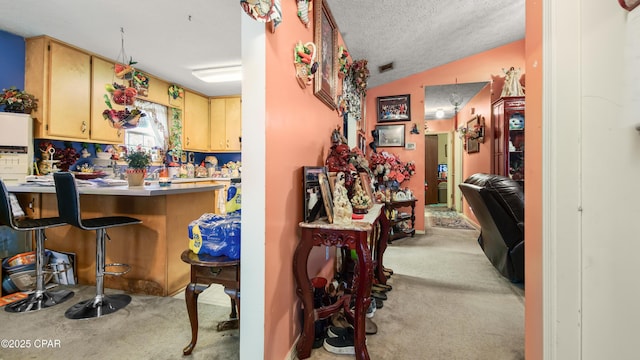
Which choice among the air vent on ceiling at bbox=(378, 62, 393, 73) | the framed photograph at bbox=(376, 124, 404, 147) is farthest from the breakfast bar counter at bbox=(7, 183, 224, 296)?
the framed photograph at bbox=(376, 124, 404, 147)

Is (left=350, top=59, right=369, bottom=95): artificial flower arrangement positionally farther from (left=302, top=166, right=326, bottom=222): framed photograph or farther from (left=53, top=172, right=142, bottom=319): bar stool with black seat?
(left=53, top=172, right=142, bottom=319): bar stool with black seat

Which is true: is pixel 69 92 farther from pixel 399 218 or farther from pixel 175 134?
pixel 399 218

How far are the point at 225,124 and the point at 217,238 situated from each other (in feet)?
13.2

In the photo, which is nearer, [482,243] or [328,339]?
[328,339]

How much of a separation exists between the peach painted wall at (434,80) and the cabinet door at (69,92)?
4.03 m

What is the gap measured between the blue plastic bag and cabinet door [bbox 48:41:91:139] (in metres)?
2.79

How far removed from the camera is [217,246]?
4.55 feet

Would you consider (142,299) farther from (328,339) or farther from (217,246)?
(328,339)

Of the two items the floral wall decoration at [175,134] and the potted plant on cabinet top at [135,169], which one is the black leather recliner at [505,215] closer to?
the potted plant on cabinet top at [135,169]

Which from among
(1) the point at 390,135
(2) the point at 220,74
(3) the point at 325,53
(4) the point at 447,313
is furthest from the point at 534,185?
(2) the point at 220,74

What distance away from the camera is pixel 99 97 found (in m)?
3.30

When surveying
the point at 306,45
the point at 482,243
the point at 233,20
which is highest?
the point at 233,20

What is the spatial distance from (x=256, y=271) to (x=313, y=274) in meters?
0.81

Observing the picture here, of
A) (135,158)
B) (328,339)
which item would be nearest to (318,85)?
(328,339)
